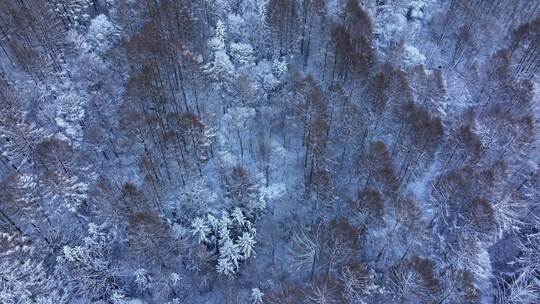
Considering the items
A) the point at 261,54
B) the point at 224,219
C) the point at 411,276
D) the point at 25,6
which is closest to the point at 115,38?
the point at 25,6

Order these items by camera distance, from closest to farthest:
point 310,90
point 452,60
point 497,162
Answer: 1. point 497,162
2. point 310,90
3. point 452,60

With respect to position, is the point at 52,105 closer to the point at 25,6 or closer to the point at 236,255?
the point at 25,6

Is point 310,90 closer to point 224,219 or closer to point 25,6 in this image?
point 224,219

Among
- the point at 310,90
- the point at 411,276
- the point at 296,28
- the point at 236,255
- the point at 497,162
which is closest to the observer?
the point at 411,276

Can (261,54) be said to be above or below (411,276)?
above

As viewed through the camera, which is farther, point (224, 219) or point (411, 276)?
point (224, 219)

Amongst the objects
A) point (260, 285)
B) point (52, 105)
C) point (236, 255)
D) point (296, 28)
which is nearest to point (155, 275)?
point (236, 255)

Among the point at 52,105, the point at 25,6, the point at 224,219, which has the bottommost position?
the point at 224,219
